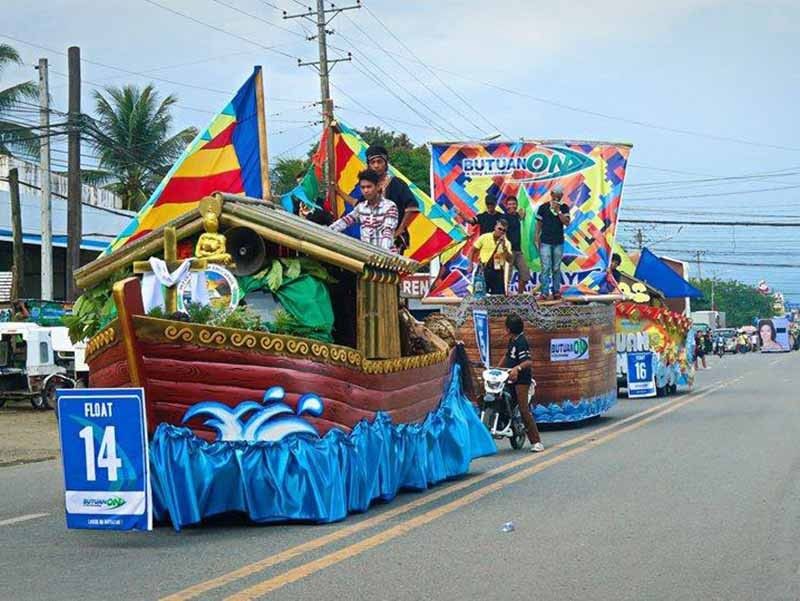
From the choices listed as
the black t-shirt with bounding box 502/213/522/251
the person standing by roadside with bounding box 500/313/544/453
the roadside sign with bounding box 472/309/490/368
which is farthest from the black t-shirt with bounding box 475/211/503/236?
the person standing by roadside with bounding box 500/313/544/453

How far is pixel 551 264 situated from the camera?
797 inches

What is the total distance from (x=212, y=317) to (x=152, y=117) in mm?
34742

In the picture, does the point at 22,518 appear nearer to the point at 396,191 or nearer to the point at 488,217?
the point at 396,191

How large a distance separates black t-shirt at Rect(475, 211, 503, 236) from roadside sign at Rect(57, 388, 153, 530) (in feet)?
38.6

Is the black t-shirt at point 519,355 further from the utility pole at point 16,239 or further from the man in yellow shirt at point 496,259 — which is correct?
the utility pole at point 16,239

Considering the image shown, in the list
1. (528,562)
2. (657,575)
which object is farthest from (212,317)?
(657,575)

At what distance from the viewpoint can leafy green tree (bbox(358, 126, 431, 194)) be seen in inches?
2293

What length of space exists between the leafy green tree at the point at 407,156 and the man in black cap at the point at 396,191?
41858mm

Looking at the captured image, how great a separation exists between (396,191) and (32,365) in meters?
16.2

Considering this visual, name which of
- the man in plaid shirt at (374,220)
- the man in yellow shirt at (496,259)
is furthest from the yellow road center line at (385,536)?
the man in yellow shirt at (496,259)

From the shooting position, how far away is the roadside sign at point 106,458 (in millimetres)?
8430

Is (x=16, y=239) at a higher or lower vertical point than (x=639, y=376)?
higher

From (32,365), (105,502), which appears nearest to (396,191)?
(105,502)

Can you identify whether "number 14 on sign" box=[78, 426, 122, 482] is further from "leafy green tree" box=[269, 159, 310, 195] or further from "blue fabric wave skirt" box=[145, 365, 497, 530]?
"leafy green tree" box=[269, 159, 310, 195]
